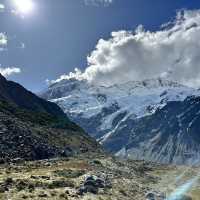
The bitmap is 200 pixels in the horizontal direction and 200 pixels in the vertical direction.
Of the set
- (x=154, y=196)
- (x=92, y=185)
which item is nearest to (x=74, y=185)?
(x=92, y=185)

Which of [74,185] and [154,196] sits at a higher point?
[74,185]

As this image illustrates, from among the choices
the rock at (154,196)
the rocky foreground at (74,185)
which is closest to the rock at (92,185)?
the rocky foreground at (74,185)

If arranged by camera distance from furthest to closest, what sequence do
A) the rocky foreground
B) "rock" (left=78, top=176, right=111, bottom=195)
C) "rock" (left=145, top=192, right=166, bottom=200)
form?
"rock" (left=145, top=192, right=166, bottom=200), "rock" (left=78, top=176, right=111, bottom=195), the rocky foreground

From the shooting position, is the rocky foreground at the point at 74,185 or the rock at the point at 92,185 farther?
the rock at the point at 92,185

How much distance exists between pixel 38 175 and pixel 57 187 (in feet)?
Answer: 26.4

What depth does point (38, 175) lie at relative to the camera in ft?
267

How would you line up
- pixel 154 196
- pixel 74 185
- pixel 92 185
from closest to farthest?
1. pixel 74 185
2. pixel 92 185
3. pixel 154 196

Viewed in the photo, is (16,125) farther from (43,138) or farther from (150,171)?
(150,171)

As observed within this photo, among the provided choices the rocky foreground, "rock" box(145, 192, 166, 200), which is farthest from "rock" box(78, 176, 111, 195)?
"rock" box(145, 192, 166, 200)

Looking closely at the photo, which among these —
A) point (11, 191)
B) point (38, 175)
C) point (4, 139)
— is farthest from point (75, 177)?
point (4, 139)

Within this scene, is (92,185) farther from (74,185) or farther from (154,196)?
(154,196)

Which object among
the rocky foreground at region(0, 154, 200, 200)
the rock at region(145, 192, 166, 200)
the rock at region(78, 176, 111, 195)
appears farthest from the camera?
the rock at region(145, 192, 166, 200)

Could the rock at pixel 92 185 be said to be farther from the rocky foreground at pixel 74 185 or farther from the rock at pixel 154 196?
the rock at pixel 154 196

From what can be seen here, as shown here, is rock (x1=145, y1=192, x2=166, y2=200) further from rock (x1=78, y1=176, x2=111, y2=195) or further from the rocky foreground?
rock (x1=78, y1=176, x2=111, y2=195)
